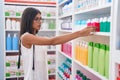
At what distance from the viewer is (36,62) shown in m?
1.95

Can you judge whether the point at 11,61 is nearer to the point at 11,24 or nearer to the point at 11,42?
the point at 11,42

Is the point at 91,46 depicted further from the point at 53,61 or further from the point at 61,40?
the point at 53,61

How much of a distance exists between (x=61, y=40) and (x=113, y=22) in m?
0.52

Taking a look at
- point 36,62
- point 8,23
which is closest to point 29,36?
point 36,62

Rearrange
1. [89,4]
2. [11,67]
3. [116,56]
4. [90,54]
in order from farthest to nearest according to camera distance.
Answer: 1. [11,67]
2. [89,4]
3. [90,54]
4. [116,56]

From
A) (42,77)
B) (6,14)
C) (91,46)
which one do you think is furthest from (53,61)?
(91,46)

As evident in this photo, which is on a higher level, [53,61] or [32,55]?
[32,55]

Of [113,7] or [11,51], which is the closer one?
[113,7]

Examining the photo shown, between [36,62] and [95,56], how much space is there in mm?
626

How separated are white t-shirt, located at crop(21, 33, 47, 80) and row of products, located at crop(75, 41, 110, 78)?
43 centimetres

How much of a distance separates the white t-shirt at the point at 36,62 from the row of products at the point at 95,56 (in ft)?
1.41

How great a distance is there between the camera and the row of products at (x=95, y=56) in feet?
4.94

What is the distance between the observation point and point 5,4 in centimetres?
381

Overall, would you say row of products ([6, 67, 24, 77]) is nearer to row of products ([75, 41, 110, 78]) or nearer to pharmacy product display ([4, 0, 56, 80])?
pharmacy product display ([4, 0, 56, 80])
